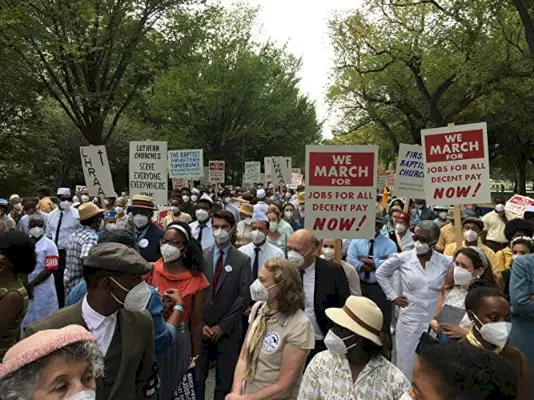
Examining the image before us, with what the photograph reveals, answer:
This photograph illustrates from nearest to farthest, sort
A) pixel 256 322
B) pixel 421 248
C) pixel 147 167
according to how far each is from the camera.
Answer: pixel 256 322, pixel 421 248, pixel 147 167

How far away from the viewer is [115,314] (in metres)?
2.94

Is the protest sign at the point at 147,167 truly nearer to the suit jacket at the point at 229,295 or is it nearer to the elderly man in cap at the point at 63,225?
the elderly man in cap at the point at 63,225

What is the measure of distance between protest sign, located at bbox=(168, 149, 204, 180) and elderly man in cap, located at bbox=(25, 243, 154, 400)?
13.3 metres

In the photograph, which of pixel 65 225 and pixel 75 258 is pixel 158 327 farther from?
pixel 65 225

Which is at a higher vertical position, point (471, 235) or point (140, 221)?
point (140, 221)

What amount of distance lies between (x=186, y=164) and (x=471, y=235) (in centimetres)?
1017

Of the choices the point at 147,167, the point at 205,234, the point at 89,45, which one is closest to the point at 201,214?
the point at 205,234

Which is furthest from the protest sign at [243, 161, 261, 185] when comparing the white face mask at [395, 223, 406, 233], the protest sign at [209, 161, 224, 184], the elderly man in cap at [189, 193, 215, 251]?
the white face mask at [395, 223, 406, 233]

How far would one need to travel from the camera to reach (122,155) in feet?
118

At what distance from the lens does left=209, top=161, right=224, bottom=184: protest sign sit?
2028cm

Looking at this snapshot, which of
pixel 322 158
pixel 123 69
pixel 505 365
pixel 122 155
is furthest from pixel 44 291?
pixel 122 155

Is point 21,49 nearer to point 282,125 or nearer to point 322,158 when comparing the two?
point 322,158

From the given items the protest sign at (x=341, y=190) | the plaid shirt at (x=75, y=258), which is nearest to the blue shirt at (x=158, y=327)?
the protest sign at (x=341, y=190)

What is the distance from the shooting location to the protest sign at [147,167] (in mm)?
9617
